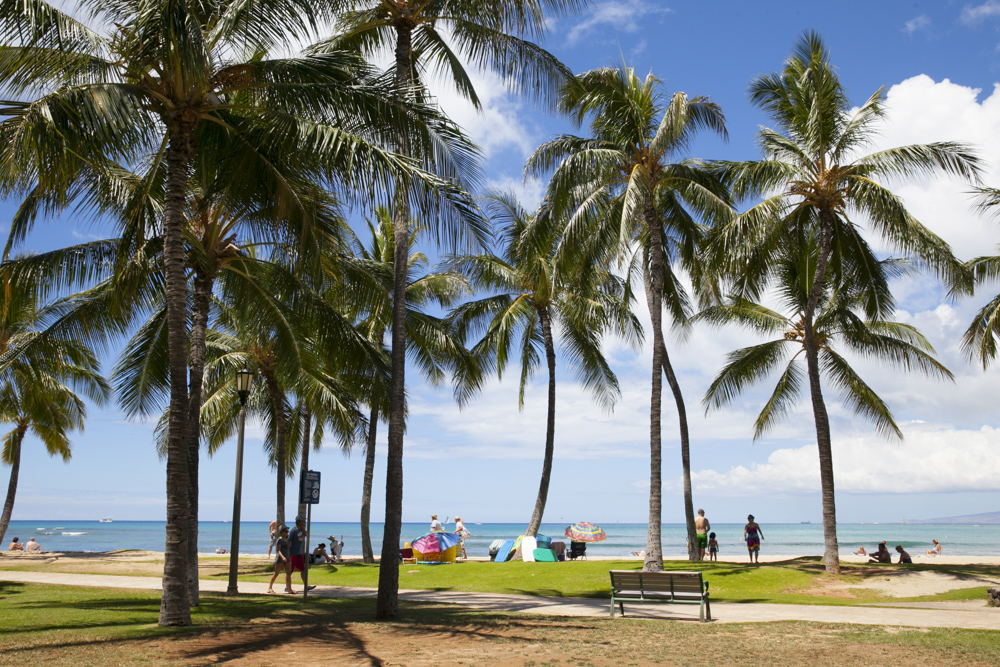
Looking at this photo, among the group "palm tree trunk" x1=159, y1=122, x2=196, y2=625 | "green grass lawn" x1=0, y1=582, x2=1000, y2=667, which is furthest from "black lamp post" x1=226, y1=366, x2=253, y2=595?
"palm tree trunk" x1=159, y1=122, x2=196, y2=625

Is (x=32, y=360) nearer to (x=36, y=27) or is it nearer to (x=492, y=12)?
(x=36, y=27)

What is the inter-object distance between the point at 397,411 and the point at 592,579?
7293 millimetres

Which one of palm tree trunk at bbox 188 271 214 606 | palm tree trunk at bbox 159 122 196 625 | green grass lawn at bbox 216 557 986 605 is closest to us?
palm tree trunk at bbox 159 122 196 625

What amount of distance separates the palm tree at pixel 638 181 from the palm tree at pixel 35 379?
10686mm

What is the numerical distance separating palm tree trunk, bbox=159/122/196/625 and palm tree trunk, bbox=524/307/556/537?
14889 mm

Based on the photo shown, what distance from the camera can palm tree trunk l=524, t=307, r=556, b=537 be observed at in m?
24.1

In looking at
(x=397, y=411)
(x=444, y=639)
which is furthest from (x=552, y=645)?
(x=397, y=411)

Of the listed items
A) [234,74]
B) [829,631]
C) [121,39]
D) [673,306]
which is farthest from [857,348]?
[121,39]

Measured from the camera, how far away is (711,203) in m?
17.8

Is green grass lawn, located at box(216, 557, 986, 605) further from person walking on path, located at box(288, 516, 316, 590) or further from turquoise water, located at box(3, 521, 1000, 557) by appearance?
turquoise water, located at box(3, 521, 1000, 557)

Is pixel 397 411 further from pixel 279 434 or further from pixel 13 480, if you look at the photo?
pixel 13 480

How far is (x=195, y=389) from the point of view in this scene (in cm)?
1267

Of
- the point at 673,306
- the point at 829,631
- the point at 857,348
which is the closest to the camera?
the point at 829,631

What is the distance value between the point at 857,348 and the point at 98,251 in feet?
61.5
